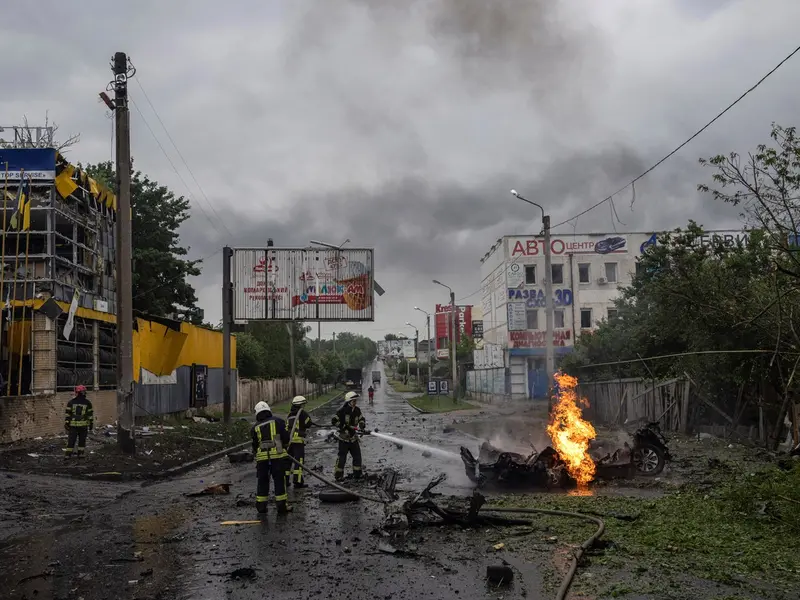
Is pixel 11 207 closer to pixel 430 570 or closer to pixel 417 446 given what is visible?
pixel 417 446

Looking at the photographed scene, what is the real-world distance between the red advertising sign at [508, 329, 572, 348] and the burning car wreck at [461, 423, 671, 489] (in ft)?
132

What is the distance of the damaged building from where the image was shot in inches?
765

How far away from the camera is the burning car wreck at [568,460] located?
1230 centimetres

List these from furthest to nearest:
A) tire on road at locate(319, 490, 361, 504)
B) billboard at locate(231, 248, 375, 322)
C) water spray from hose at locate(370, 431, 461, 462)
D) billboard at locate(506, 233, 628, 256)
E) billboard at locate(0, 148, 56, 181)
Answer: billboard at locate(506, 233, 628, 256) → billboard at locate(231, 248, 375, 322) → billboard at locate(0, 148, 56, 181) → water spray from hose at locate(370, 431, 461, 462) → tire on road at locate(319, 490, 361, 504)

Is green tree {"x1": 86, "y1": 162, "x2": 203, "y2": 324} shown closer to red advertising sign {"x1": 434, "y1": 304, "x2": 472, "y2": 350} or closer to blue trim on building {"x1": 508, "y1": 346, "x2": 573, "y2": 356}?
blue trim on building {"x1": 508, "y1": 346, "x2": 573, "y2": 356}

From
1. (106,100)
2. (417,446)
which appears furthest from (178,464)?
(106,100)

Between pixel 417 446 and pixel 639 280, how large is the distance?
17.1 m

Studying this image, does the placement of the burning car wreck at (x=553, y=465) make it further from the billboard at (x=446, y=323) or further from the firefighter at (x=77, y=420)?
the billboard at (x=446, y=323)

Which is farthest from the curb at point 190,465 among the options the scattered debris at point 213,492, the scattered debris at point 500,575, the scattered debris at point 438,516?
the scattered debris at point 500,575

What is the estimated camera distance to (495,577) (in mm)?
6465

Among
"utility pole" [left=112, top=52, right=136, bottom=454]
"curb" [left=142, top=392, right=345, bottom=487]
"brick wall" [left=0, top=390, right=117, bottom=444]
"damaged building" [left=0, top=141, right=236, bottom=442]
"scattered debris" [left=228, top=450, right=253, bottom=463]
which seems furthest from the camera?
"damaged building" [left=0, top=141, right=236, bottom=442]

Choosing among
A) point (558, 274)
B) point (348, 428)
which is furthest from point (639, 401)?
point (558, 274)

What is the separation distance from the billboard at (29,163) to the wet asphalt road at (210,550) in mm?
12072

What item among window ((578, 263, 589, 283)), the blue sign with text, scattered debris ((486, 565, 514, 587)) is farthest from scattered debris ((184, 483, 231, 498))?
window ((578, 263, 589, 283))
